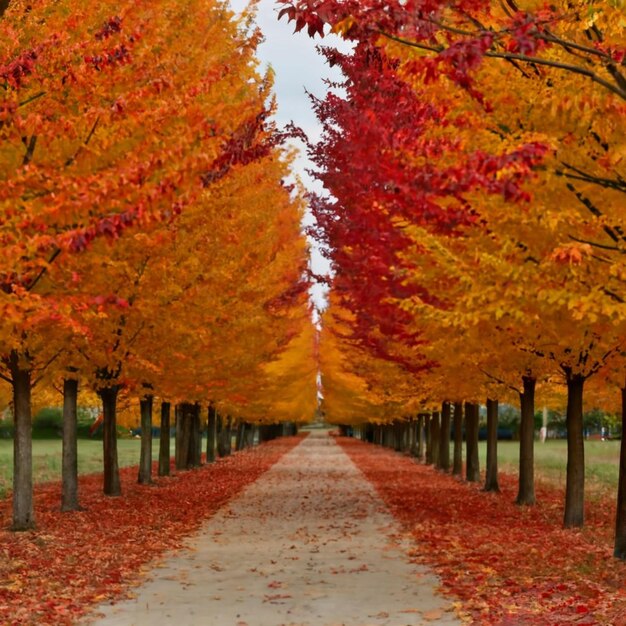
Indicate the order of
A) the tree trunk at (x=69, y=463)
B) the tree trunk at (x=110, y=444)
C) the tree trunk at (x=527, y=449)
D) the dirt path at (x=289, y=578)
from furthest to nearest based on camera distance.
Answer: the tree trunk at (x=110, y=444) → the tree trunk at (x=527, y=449) → the tree trunk at (x=69, y=463) → the dirt path at (x=289, y=578)

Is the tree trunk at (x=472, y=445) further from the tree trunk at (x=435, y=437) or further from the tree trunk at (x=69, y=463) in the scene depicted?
the tree trunk at (x=69, y=463)

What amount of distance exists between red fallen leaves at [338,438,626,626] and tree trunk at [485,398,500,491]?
105 centimetres

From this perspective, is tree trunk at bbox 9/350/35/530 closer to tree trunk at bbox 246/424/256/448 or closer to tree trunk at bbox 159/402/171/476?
tree trunk at bbox 159/402/171/476

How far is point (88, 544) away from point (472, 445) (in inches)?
646

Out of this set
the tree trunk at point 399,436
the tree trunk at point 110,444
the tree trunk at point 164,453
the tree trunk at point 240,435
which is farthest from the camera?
the tree trunk at point 240,435

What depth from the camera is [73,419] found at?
17.0 meters

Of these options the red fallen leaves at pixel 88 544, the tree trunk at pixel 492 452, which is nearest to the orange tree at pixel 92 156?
the red fallen leaves at pixel 88 544

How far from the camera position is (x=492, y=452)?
2384 centimetres

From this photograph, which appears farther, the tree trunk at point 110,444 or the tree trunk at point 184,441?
the tree trunk at point 184,441

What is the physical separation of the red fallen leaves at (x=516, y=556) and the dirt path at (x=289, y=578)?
38cm

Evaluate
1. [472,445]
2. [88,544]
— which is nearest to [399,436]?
[472,445]

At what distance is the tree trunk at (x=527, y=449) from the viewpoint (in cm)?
1941

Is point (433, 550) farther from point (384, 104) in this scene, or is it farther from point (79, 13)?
point (79, 13)

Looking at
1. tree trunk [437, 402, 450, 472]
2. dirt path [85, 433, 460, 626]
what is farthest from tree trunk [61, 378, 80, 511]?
tree trunk [437, 402, 450, 472]
